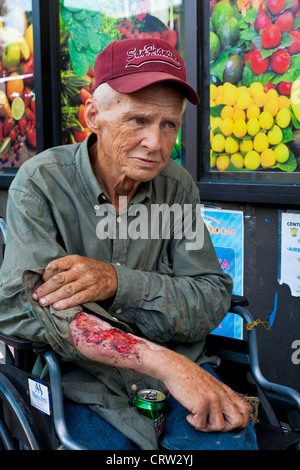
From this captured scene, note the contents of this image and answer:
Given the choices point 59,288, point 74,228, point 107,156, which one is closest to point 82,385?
point 59,288

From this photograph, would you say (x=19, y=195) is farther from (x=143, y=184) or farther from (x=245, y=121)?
(x=245, y=121)

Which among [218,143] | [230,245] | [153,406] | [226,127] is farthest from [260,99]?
[153,406]

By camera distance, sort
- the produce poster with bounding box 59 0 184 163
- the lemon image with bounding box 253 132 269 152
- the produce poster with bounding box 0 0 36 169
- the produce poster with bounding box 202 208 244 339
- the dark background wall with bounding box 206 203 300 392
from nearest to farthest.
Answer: the dark background wall with bounding box 206 203 300 392 < the lemon image with bounding box 253 132 269 152 < the produce poster with bounding box 202 208 244 339 < the produce poster with bounding box 59 0 184 163 < the produce poster with bounding box 0 0 36 169

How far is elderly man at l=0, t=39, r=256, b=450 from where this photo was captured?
1.65m

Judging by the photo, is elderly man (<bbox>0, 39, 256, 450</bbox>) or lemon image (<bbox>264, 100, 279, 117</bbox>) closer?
elderly man (<bbox>0, 39, 256, 450</bbox>)

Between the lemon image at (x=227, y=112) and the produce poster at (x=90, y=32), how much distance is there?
0.43 m

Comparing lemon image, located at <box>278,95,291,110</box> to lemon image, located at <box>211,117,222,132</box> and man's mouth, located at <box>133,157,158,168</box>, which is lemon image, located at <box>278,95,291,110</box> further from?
man's mouth, located at <box>133,157,158,168</box>

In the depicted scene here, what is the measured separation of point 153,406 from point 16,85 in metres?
4.16

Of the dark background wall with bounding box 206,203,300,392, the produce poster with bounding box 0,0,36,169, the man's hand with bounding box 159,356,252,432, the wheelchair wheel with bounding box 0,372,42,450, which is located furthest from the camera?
the produce poster with bounding box 0,0,36,169

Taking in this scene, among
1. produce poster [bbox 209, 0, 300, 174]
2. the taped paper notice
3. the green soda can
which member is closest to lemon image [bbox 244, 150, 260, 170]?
produce poster [bbox 209, 0, 300, 174]

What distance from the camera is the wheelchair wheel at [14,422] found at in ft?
5.59

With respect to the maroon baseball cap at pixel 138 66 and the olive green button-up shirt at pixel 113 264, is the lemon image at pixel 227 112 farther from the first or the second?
the maroon baseball cap at pixel 138 66

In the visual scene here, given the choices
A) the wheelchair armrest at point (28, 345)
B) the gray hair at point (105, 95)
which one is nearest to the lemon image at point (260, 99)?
the gray hair at point (105, 95)
